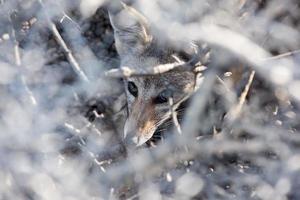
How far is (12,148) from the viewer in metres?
2.74

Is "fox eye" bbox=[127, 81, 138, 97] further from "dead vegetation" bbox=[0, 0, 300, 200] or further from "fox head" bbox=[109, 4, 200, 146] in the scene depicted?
"dead vegetation" bbox=[0, 0, 300, 200]

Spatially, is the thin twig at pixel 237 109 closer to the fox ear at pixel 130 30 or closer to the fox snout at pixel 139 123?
the fox snout at pixel 139 123

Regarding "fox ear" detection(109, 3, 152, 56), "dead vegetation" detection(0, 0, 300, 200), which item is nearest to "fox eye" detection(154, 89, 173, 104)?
"dead vegetation" detection(0, 0, 300, 200)

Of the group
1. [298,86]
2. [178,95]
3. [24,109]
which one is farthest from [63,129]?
[298,86]

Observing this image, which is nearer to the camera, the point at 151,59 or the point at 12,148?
the point at 12,148

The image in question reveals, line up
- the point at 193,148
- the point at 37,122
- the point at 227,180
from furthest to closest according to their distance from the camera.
→ the point at 227,180 < the point at 193,148 < the point at 37,122

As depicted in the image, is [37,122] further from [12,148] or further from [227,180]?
[227,180]

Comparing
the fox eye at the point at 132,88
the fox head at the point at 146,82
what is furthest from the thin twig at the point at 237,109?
the fox eye at the point at 132,88

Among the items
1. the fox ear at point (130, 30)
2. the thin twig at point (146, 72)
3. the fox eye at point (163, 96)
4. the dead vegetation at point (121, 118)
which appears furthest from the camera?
the fox eye at point (163, 96)

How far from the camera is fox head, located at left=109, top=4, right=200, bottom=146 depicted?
3.17m

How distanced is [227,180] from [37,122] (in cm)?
111

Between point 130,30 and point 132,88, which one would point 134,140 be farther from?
point 130,30

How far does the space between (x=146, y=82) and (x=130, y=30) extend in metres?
0.29

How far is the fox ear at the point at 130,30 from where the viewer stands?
10.1 ft
